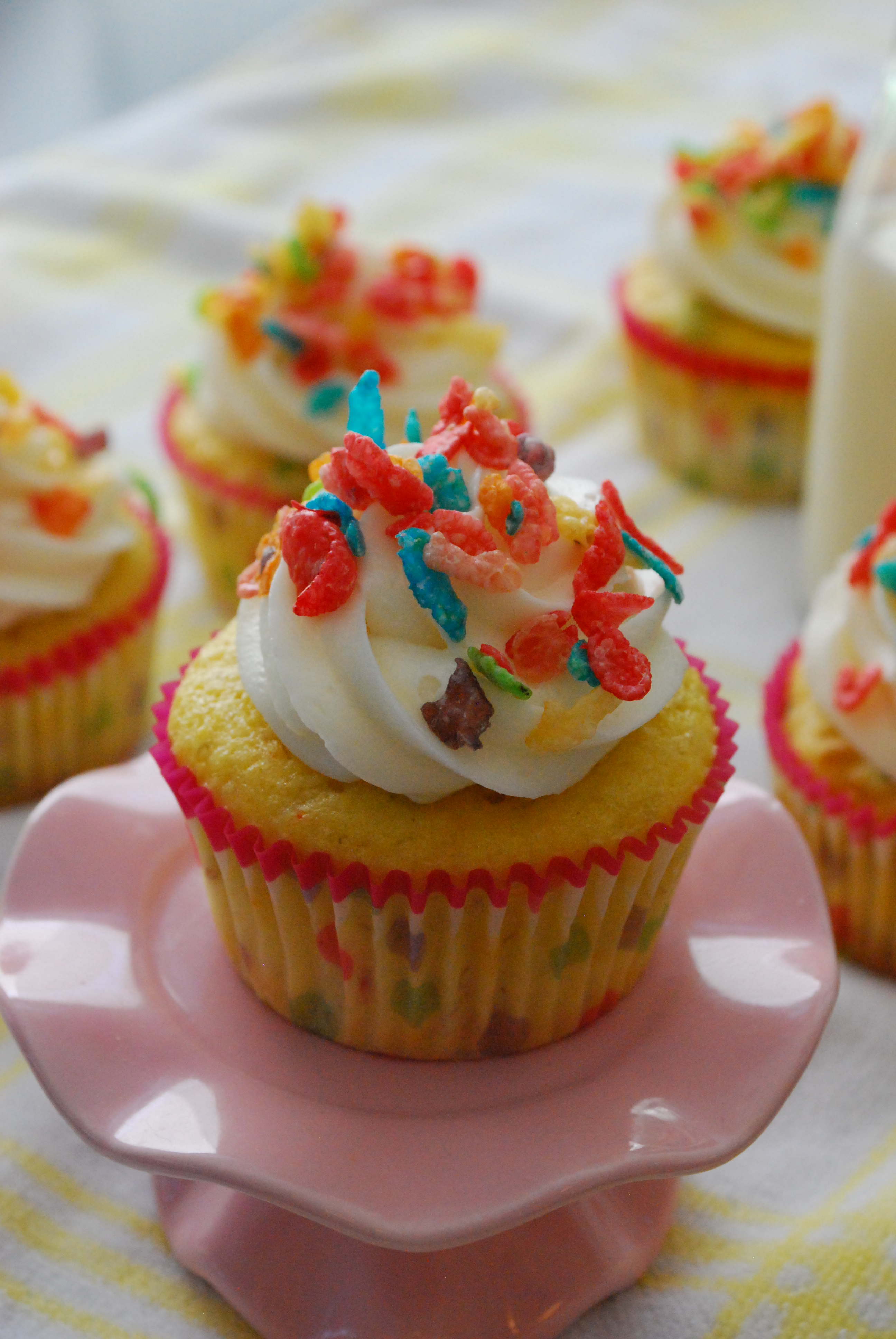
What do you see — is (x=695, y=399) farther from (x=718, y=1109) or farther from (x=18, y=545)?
(x=718, y=1109)

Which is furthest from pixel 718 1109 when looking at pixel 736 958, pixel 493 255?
pixel 493 255

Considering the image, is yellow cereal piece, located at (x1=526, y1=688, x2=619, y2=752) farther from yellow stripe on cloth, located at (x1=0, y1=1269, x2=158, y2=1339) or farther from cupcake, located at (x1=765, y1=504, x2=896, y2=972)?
yellow stripe on cloth, located at (x1=0, y1=1269, x2=158, y2=1339)

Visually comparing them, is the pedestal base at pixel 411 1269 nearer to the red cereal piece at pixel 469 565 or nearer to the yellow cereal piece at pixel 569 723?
the yellow cereal piece at pixel 569 723

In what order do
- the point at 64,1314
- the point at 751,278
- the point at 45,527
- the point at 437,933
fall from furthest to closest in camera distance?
1. the point at 751,278
2. the point at 45,527
3. the point at 64,1314
4. the point at 437,933

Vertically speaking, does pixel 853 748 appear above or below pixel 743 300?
below

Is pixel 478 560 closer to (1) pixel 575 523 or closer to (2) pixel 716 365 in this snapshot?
(1) pixel 575 523

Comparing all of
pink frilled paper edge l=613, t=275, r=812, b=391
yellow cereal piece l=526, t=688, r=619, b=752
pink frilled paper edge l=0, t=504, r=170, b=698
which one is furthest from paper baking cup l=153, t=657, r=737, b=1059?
pink frilled paper edge l=613, t=275, r=812, b=391

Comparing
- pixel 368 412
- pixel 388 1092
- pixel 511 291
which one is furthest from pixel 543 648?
pixel 511 291
